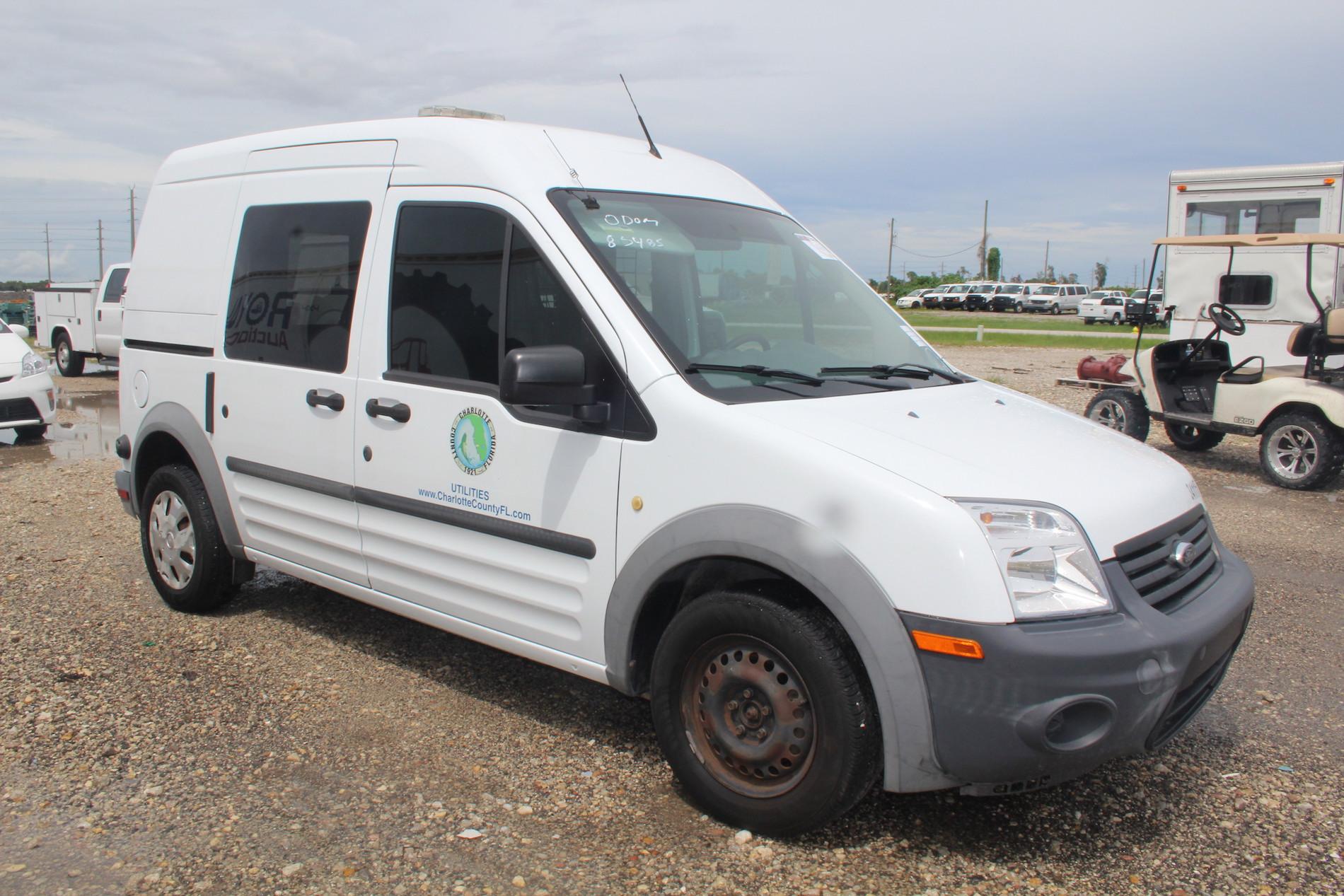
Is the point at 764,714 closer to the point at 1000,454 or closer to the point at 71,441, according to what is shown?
the point at 1000,454

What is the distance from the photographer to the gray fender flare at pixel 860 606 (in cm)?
281

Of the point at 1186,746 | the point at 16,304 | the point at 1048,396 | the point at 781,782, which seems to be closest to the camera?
the point at 781,782

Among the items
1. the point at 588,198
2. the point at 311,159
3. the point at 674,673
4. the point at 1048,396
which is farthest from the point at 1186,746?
the point at 1048,396

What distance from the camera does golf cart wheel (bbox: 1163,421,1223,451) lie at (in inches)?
443

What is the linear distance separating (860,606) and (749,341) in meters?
1.16

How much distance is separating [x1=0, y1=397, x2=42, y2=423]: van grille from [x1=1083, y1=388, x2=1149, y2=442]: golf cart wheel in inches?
437

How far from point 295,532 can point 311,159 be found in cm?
160

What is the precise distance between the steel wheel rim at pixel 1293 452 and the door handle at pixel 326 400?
27.9 feet

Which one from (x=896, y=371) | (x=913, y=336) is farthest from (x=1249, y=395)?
(x=896, y=371)

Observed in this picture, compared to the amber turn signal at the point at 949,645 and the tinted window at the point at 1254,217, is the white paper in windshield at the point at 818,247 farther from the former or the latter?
the tinted window at the point at 1254,217

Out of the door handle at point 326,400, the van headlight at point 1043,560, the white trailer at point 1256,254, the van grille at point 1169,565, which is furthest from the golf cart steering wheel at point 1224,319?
the door handle at point 326,400

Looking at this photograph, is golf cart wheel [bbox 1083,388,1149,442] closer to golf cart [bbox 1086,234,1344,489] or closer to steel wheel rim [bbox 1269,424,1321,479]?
golf cart [bbox 1086,234,1344,489]

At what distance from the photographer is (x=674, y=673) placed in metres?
3.29

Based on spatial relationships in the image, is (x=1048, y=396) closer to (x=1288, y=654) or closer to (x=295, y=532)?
(x=1288, y=654)
